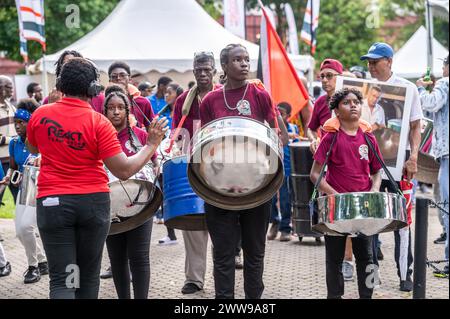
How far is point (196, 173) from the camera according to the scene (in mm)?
5000

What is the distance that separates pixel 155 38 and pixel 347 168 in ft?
38.3

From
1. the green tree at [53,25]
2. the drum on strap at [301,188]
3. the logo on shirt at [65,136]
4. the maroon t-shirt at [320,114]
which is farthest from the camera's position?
the green tree at [53,25]

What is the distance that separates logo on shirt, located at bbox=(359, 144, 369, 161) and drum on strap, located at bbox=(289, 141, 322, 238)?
A: 2.49 m

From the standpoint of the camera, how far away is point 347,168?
18.1 feet

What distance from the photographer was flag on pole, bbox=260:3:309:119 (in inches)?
285

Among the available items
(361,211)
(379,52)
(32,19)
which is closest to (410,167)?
(379,52)

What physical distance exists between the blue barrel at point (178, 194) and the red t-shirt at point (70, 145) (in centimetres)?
94

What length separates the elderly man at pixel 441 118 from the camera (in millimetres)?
6703

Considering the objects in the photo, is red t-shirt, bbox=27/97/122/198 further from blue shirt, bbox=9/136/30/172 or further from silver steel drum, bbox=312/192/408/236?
blue shirt, bbox=9/136/30/172

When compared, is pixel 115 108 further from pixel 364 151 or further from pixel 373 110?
pixel 373 110

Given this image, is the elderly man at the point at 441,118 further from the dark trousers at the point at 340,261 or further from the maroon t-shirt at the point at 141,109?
the maroon t-shirt at the point at 141,109

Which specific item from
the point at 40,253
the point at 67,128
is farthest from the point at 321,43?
the point at 67,128

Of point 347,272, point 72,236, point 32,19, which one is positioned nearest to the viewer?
point 72,236

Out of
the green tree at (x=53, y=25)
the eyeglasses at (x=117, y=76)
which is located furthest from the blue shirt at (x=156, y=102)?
the green tree at (x=53, y=25)
